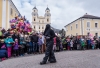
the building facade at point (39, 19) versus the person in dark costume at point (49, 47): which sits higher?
the building facade at point (39, 19)

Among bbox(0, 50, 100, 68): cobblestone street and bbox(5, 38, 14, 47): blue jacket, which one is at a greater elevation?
bbox(5, 38, 14, 47): blue jacket

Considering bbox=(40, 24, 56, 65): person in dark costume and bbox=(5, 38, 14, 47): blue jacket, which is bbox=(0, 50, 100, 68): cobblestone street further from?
bbox=(5, 38, 14, 47): blue jacket

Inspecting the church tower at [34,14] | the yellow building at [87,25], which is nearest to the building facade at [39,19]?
the church tower at [34,14]

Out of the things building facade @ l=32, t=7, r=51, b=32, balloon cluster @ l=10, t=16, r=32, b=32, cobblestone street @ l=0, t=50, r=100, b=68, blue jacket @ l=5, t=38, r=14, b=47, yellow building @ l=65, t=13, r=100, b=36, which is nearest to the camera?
cobblestone street @ l=0, t=50, r=100, b=68

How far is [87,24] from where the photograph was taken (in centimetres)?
4878

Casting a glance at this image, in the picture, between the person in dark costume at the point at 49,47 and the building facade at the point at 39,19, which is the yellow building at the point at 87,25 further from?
the building facade at the point at 39,19

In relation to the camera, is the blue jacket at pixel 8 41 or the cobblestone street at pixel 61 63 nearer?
the cobblestone street at pixel 61 63

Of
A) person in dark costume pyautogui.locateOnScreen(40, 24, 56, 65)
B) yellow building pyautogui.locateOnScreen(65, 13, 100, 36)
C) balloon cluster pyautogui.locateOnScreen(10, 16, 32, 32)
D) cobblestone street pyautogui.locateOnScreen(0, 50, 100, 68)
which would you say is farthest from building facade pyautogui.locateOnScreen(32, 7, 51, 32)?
person in dark costume pyautogui.locateOnScreen(40, 24, 56, 65)

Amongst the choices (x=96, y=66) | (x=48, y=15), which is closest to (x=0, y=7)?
(x=96, y=66)

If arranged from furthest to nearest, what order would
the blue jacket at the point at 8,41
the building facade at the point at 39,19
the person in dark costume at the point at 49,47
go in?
the building facade at the point at 39,19
the blue jacket at the point at 8,41
the person in dark costume at the point at 49,47

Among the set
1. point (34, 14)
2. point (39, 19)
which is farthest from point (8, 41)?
point (39, 19)

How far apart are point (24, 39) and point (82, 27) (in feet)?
122

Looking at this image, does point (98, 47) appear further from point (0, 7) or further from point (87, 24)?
point (87, 24)

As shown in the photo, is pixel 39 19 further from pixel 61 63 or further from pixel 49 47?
pixel 61 63
